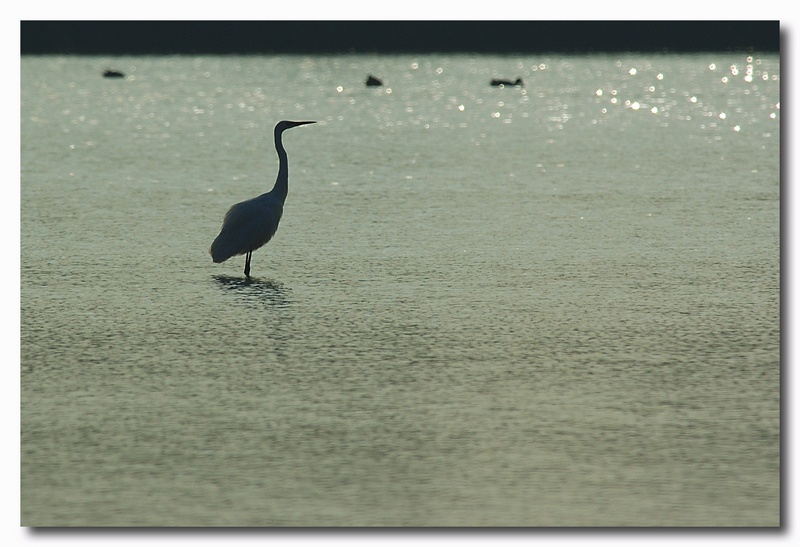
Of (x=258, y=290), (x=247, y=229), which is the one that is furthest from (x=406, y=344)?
(x=247, y=229)

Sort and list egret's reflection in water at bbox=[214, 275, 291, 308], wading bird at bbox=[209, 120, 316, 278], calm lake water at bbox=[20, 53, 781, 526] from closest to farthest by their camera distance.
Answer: calm lake water at bbox=[20, 53, 781, 526]
egret's reflection in water at bbox=[214, 275, 291, 308]
wading bird at bbox=[209, 120, 316, 278]

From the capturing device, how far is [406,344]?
8.02 metres

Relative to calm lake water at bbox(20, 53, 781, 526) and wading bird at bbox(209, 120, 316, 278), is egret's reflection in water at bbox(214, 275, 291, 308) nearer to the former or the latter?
calm lake water at bbox(20, 53, 781, 526)

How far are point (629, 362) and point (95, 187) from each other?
361 inches

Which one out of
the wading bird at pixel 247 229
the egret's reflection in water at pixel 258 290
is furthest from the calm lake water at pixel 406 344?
the wading bird at pixel 247 229

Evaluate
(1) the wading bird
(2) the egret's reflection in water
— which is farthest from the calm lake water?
(1) the wading bird

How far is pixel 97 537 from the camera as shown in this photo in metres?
5.07

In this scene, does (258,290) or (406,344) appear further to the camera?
(258,290)

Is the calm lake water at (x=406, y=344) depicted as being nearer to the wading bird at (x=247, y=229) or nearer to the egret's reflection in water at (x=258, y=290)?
the egret's reflection in water at (x=258, y=290)

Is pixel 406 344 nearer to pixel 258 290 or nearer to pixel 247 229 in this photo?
pixel 258 290

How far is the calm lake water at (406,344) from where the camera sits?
564cm

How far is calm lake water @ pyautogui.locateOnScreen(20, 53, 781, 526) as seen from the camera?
564 cm

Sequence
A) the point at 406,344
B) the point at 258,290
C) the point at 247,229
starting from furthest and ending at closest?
the point at 247,229
the point at 258,290
the point at 406,344
